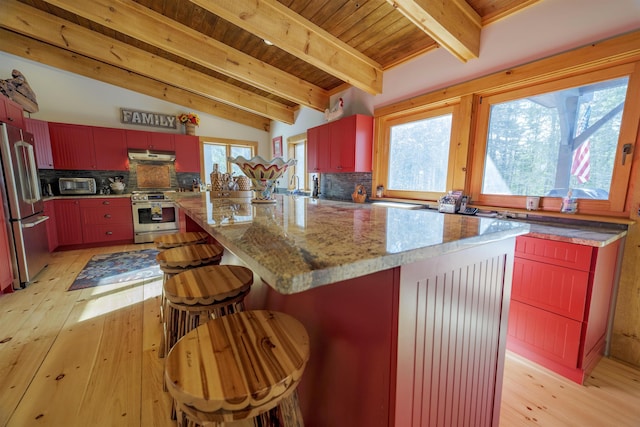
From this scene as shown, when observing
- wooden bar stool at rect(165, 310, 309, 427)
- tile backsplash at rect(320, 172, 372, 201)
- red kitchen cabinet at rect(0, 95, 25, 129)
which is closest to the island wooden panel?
wooden bar stool at rect(165, 310, 309, 427)

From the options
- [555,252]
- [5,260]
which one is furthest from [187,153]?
[555,252]

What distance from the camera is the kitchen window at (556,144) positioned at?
1.66 metres

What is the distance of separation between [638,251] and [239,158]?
96.9 inches

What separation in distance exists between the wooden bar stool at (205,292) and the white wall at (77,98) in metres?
4.79

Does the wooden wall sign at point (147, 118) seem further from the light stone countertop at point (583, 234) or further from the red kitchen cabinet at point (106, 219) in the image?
the light stone countertop at point (583, 234)

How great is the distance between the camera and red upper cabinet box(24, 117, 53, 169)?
355cm

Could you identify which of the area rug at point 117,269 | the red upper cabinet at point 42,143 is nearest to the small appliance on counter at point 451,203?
the area rug at point 117,269

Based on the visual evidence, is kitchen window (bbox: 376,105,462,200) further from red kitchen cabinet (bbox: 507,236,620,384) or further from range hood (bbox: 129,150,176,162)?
range hood (bbox: 129,150,176,162)

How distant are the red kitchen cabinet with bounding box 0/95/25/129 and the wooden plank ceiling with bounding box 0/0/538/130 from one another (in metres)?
1.03

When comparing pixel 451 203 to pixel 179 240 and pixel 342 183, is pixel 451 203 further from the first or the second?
pixel 179 240

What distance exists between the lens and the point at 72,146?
3953 mm

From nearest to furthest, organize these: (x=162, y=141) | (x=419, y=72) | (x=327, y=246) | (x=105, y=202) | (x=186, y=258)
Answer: (x=327, y=246) → (x=186, y=258) → (x=419, y=72) → (x=105, y=202) → (x=162, y=141)

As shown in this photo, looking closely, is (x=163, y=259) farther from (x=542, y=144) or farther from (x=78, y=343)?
(x=542, y=144)

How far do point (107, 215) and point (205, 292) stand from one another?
14.1ft
